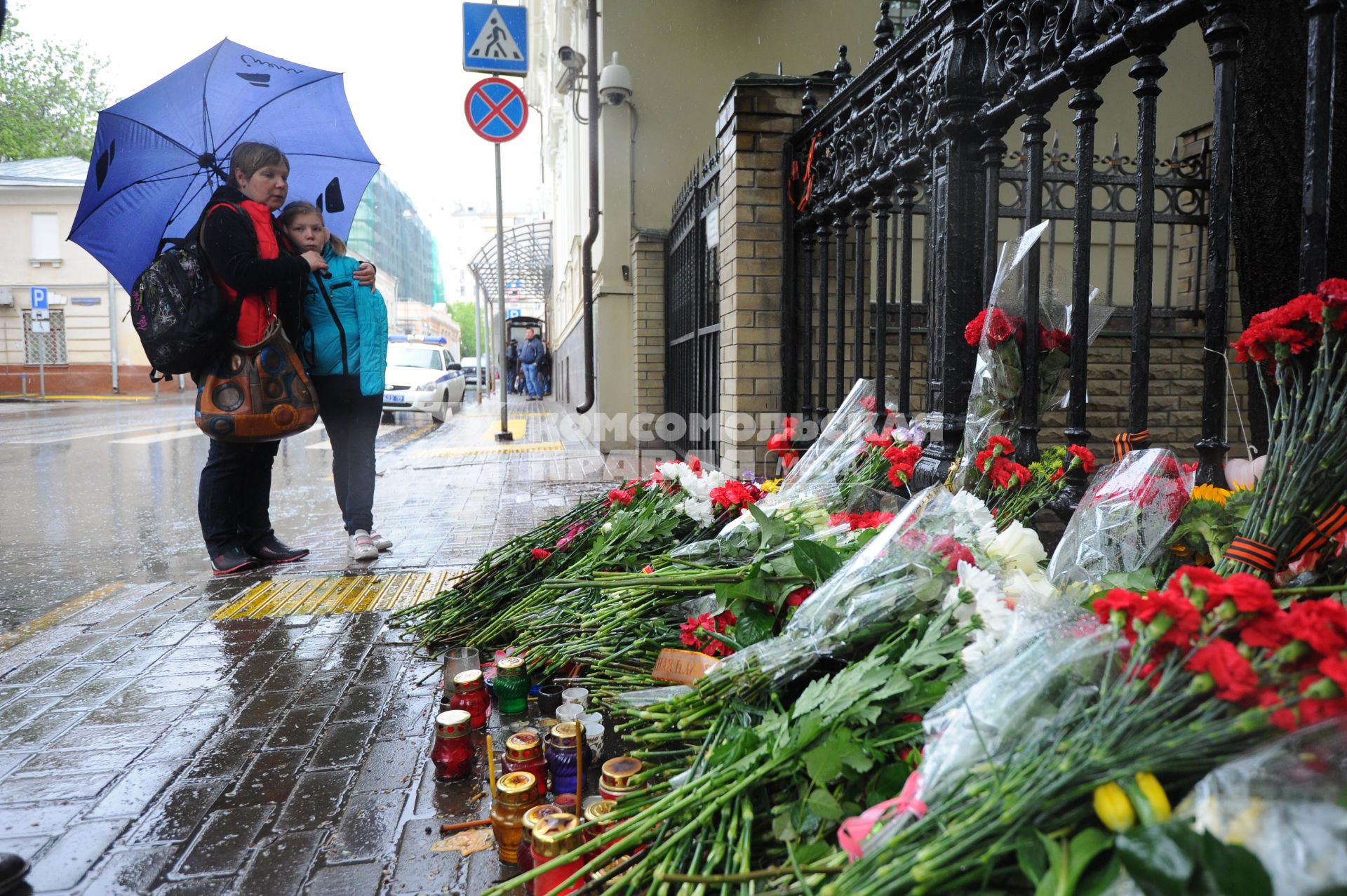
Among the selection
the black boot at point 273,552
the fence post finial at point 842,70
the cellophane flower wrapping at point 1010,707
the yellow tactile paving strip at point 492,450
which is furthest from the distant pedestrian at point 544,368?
the cellophane flower wrapping at point 1010,707

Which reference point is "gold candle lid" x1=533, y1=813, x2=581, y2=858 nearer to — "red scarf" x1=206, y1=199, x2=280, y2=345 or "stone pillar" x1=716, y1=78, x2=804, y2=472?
"stone pillar" x1=716, y1=78, x2=804, y2=472

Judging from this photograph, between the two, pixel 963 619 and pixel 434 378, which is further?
pixel 434 378

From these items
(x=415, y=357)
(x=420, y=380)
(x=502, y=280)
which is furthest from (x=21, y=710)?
(x=415, y=357)

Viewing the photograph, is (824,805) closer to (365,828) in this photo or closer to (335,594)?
(365,828)

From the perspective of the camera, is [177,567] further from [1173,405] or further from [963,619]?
[1173,405]

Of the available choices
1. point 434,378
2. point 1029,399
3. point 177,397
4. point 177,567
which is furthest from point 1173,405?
point 177,397

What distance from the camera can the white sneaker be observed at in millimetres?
4711

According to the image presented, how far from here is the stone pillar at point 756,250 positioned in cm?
432

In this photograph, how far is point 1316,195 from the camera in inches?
61.5

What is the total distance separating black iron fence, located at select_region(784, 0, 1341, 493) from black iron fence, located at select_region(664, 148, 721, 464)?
44.9 inches

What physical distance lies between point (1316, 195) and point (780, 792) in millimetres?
1506

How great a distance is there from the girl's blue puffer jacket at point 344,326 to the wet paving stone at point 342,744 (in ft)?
8.26

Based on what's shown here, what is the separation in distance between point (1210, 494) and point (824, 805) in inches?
43.5

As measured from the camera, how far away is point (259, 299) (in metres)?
4.22
